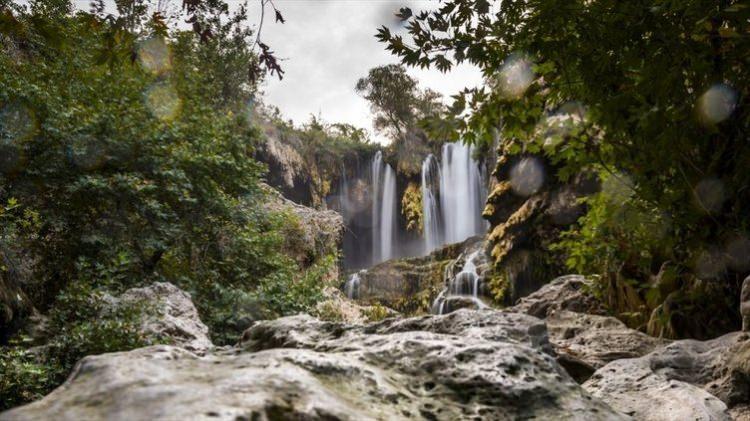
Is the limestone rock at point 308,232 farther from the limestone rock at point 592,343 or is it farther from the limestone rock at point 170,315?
the limestone rock at point 592,343

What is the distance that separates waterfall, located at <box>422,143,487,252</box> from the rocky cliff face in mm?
9063

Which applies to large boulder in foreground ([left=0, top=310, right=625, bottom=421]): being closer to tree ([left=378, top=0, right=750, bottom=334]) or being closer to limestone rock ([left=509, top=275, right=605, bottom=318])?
tree ([left=378, top=0, right=750, bottom=334])

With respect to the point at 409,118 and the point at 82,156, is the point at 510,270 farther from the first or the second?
the point at 409,118

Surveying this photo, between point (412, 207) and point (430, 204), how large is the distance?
1.13 metres

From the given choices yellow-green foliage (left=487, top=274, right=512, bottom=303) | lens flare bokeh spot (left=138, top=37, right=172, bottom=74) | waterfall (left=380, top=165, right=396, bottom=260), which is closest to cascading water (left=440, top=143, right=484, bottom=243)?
waterfall (left=380, top=165, right=396, bottom=260)

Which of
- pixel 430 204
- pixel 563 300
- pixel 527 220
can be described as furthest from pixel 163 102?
pixel 430 204

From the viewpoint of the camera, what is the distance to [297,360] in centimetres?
142

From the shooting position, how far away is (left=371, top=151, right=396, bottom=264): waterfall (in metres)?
27.3

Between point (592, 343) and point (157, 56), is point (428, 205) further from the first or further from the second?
point (592, 343)

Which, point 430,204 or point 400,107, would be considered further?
point 400,107

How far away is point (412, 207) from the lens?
86.8ft

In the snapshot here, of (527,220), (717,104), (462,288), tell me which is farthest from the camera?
(462,288)

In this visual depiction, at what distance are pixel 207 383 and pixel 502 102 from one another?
8.14ft

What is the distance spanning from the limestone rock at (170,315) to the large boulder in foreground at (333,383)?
2888 millimetres
